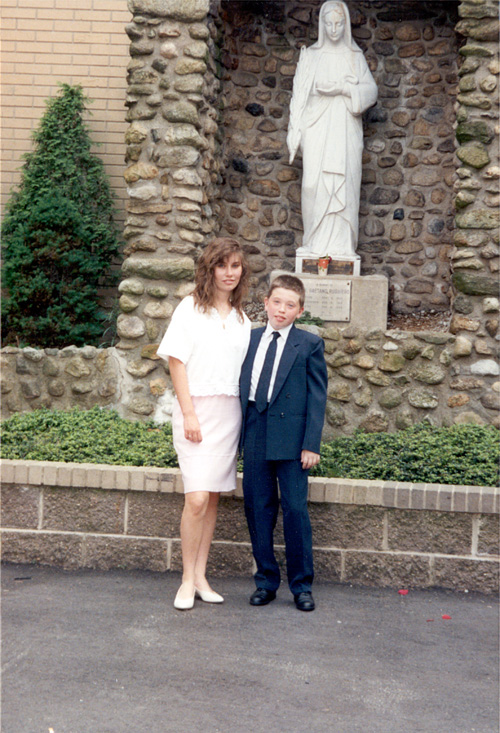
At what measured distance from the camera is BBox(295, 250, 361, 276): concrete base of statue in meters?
6.27

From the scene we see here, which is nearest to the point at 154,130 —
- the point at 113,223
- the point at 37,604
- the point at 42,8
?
the point at 113,223

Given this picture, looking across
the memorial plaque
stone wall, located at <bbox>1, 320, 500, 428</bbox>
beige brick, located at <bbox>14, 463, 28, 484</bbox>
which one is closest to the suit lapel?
beige brick, located at <bbox>14, 463, 28, 484</bbox>

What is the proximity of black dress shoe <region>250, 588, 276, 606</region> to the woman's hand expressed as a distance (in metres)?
0.79

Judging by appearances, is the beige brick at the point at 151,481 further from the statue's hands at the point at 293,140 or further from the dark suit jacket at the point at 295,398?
the statue's hands at the point at 293,140

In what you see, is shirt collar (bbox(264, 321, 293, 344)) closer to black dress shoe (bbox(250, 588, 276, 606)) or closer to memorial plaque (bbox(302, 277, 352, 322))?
black dress shoe (bbox(250, 588, 276, 606))

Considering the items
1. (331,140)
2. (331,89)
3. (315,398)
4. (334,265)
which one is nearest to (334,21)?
(331,89)

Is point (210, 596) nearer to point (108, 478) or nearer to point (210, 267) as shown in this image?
point (108, 478)

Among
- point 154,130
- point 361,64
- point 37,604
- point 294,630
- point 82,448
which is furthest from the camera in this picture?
point 361,64

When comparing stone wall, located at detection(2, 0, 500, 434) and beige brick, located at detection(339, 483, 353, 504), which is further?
stone wall, located at detection(2, 0, 500, 434)

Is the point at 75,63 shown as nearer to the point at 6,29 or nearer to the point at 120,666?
the point at 6,29

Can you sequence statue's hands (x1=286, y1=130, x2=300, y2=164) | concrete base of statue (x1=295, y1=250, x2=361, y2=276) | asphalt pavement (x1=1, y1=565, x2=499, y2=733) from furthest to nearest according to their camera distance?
statue's hands (x1=286, y1=130, x2=300, y2=164), concrete base of statue (x1=295, y1=250, x2=361, y2=276), asphalt pavement (x1=1, y1=565, x2=499, y2=733)

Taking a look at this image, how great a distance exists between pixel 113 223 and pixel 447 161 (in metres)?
2.88

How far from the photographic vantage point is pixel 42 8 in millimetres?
7203

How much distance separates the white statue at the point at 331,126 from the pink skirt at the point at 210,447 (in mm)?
2952
